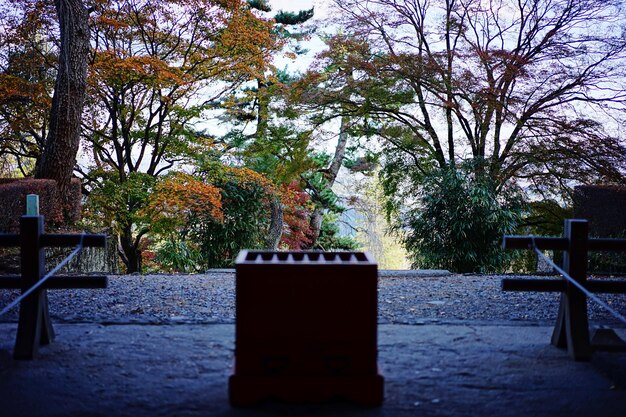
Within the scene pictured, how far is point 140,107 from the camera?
11328 mm

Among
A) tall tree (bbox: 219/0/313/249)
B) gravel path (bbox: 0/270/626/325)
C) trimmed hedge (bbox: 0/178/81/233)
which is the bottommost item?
gravel path (bbox: 0/270/626/325)

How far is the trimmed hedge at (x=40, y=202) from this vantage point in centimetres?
764

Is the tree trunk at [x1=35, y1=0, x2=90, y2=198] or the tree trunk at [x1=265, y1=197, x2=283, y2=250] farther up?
the tree trunk at [x1=35, y1=0, x2=90, y2=198]

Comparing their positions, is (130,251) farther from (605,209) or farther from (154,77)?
(605,209)

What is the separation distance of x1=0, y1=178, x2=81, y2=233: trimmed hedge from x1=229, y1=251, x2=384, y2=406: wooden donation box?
639 centimetres

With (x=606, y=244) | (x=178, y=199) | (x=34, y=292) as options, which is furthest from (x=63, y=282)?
(x=178, y=199)

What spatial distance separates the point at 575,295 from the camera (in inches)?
131

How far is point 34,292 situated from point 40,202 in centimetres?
561

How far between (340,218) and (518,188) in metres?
6.96

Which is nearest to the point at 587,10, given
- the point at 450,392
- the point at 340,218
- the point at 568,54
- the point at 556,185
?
the point at 568,54

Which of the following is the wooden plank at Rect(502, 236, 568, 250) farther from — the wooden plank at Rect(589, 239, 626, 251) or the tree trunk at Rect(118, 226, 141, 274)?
the tree trunk at Rect(118, 226, 141, 274)

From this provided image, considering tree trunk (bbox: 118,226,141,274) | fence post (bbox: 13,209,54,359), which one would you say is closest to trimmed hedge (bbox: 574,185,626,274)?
fence post (bbox: 13,209,54,359)

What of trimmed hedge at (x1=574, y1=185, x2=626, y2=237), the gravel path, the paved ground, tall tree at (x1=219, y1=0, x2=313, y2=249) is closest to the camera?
the paved ground

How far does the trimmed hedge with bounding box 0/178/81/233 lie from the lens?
301 inches
